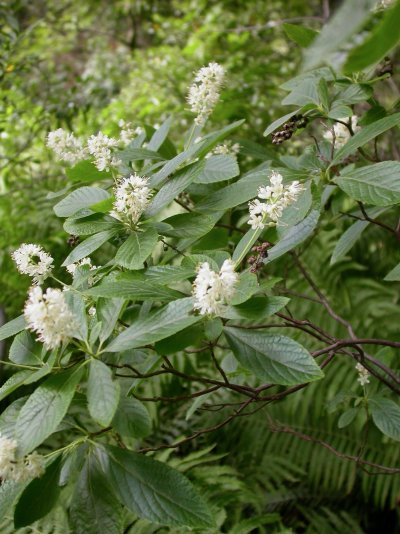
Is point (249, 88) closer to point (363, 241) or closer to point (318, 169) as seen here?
point (363, 241)

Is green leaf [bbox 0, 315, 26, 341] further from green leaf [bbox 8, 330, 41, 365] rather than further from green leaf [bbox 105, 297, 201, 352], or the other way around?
green leaf [bbox 105, 297, 201, 352]

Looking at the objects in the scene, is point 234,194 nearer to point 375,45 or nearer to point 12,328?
point 12,328

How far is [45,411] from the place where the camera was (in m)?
0.55

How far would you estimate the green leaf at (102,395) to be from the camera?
53 cm

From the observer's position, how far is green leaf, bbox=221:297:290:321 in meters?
0.61

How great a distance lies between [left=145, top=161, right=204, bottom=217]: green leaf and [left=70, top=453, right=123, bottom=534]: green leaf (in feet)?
1.01

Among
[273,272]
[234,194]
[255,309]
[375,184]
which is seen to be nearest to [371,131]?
[375,184]

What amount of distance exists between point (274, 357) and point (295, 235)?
0.75ft

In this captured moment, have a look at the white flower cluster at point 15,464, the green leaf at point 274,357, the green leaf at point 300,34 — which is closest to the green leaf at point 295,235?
the green leaf at point 274,357

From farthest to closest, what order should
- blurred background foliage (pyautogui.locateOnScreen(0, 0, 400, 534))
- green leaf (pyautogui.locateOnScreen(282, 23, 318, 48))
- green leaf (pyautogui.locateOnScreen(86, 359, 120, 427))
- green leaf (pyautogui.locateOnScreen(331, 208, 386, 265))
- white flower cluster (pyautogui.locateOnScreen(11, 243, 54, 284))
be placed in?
blurred background foliage (pyautogui.locateOnScreen(0, 0, 400, 534))
green leaf (pyautogui.locateOnScreen(331, 208, 386, 265))
green leaf (pyautogui.locateOnScreen(282, 23, 318, 48))
white flower cluster (pyautogui.locateOnScreen(11, 243, 54, 284))
green leaf (pyautogui.locateOnScreen(86, 359, 120, 427))

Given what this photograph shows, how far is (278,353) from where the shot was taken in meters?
0.61

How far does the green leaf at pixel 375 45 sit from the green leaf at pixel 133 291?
0.37 m

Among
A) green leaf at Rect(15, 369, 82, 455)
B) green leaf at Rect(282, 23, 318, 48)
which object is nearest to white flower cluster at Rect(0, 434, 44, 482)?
green leaf at Rect(15, 369, 82, 455)

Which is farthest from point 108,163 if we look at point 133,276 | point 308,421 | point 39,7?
point 39,7
